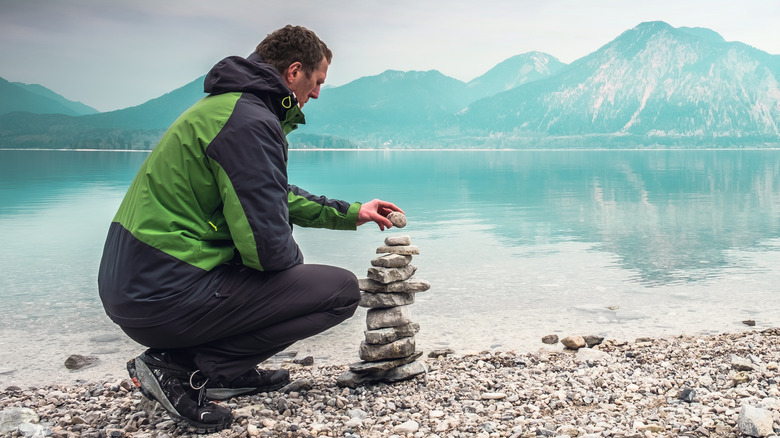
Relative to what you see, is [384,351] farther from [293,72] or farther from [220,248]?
[293,72]

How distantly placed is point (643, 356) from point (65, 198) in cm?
3871

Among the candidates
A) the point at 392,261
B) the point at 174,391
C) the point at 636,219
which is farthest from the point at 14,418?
the point at 636,219

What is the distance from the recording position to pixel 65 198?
1558 inches

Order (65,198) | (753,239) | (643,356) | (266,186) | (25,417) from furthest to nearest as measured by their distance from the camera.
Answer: (65,198) < (753,239) < (643,356) < (25,417) < (266,186)

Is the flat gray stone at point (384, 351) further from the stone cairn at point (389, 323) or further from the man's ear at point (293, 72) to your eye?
the man's ear at point (293, 72)

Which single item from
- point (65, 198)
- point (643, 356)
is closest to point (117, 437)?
point (643, 356)

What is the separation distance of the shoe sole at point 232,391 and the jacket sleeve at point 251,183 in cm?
167

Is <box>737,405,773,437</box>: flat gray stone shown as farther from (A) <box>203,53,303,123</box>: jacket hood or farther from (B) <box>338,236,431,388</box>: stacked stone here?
(A) <box>203,53,303,123</box>: jacket hood

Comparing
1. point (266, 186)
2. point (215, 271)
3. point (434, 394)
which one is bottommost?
point (434, 394)

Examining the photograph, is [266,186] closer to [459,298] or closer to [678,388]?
[678,388]

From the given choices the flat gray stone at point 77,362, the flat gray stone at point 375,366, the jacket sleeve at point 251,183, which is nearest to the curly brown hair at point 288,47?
the jacket sleeve at point 251,183

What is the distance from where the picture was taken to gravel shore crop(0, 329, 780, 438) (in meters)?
5.22

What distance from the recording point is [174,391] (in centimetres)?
513

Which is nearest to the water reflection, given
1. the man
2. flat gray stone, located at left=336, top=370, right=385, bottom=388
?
flat gray stone, located at left=336, top=370, right=385, bottom=388
